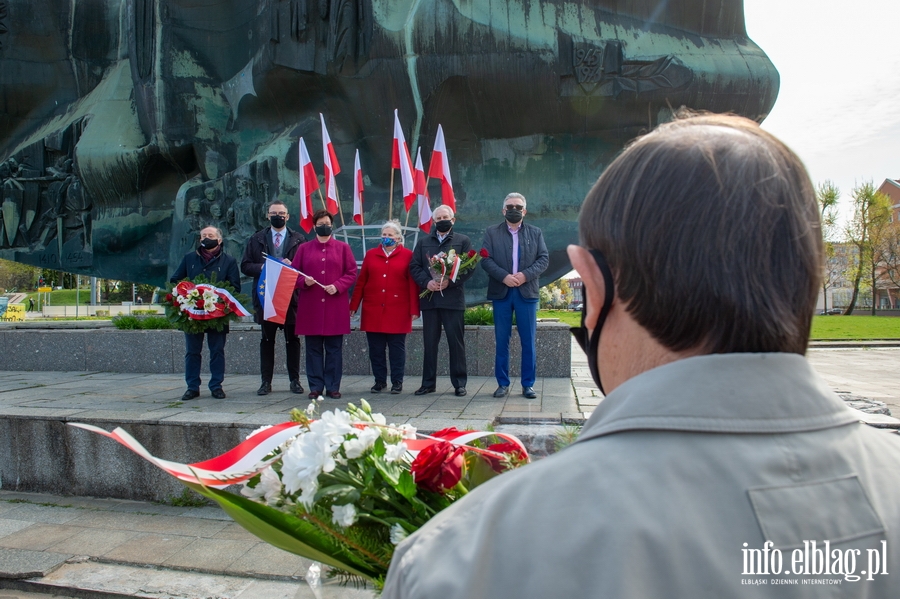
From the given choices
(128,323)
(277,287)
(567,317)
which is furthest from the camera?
(567,317)

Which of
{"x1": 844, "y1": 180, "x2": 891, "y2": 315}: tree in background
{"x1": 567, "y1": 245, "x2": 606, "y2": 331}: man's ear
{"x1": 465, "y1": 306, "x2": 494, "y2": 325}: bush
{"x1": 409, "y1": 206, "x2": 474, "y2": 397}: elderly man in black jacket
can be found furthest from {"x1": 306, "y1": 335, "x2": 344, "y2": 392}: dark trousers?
{"x1": 844, "y1": 180, "x2": 891, "y2": 315}: tree in background

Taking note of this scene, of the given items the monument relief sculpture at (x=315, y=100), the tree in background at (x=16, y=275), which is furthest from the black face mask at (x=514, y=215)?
the tree in background at (x=16, y=275)

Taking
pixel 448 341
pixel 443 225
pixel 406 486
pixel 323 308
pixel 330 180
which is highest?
pixel 330 180

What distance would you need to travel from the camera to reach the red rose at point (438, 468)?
4.24 feet

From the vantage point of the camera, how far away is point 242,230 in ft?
39.1

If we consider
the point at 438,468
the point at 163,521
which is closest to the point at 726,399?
the point at 438,468

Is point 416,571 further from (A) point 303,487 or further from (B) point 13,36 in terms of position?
(B) point 13,36

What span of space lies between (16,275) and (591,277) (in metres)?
65.1

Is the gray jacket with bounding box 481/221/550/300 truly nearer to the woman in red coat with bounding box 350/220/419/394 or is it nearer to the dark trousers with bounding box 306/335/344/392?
the woman in red coat with bounding box 350/220/419/394

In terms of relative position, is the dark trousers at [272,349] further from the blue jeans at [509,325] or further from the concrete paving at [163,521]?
the blue jeans at [509,325]

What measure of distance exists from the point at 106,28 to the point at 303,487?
16395mm

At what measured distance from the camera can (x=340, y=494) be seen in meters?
1.25

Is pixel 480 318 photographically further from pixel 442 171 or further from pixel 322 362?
pixel 322 362

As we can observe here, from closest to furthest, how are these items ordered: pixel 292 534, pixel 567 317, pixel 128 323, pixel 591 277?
pixel 591 277
pixel 292 534
pixel 128 323
pixel 567 317
